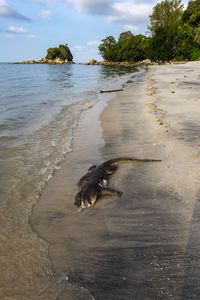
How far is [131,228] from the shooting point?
2898mm

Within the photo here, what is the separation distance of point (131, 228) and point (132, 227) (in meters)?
0.03

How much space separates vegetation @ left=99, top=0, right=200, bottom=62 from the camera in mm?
59188

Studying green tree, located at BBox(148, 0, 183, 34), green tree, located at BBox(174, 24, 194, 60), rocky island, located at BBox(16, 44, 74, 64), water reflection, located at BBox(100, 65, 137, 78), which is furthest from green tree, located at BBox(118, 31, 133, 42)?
water reflection, located at BBox(100, 65, 137, 78)

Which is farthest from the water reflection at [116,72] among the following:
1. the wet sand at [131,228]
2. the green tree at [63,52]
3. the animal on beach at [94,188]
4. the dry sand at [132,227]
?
the green tree at [63,52]

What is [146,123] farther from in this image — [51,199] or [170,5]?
[170,5]

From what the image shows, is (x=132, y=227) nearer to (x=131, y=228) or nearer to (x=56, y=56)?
(x=131, y=228)

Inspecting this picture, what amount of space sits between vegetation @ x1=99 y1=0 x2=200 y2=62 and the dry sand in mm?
65962

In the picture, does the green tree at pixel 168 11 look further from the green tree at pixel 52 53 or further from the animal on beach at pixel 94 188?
the green tree at pixel 52 53

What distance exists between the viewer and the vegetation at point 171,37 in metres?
59.2

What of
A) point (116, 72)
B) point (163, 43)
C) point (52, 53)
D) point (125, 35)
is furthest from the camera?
point (52, 53)

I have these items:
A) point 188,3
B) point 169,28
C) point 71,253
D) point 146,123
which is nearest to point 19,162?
point 71,253

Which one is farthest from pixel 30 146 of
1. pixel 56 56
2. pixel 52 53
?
pixel 56 56

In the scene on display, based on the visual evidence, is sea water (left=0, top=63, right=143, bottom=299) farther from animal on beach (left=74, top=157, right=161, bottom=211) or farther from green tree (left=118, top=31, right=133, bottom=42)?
green tree (left=118, top=31, right=133, bottom=42)

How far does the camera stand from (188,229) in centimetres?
275
